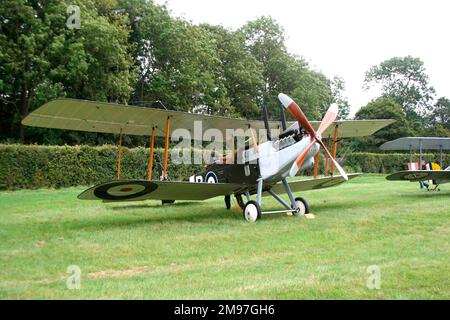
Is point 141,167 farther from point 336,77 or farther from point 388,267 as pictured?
point 336,77

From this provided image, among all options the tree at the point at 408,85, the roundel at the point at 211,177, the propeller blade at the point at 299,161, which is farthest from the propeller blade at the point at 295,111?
the tree at the point at 408,85

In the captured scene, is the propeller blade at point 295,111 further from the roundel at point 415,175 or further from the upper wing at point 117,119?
the roundel at point 415,175

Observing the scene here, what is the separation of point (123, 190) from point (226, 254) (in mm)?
3104

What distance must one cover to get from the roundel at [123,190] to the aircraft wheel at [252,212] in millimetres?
2170

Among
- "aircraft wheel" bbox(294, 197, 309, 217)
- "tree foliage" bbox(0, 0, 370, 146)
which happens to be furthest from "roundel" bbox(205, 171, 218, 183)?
"tree foliage" bbox(0, 0, 370, 146)

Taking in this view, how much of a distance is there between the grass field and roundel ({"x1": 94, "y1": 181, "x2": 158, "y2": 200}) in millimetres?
632

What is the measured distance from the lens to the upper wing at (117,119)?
28.0ft

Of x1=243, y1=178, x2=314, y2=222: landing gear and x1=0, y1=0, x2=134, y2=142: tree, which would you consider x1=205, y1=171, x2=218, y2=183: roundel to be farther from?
x1=0, y1=0, x2=134, y2=142: tree

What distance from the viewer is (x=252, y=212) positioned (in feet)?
31.6

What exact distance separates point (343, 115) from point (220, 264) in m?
58.9

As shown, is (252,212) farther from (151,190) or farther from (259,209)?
(151,190)

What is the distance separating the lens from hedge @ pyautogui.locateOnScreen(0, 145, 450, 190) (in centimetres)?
2023
